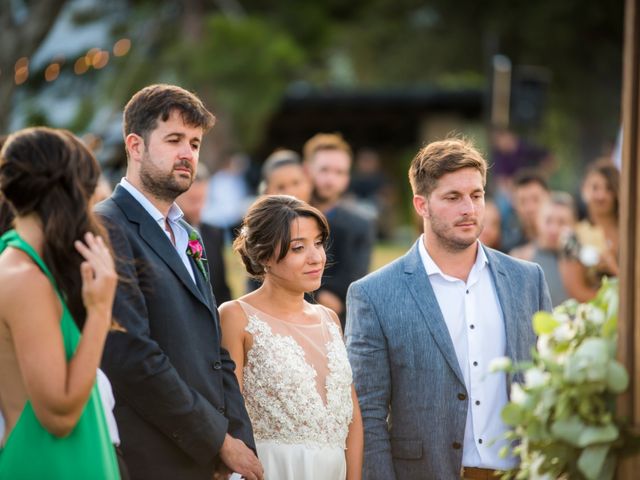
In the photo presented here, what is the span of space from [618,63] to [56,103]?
52.4 feet

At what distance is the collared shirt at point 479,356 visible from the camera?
4531 mm

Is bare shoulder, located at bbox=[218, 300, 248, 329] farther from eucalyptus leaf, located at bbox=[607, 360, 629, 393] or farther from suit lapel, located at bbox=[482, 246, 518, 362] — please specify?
eucalyptus leaf, located at bbox=[607, 360, 629, 393]

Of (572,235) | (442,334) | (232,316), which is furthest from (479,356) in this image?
(572,235)

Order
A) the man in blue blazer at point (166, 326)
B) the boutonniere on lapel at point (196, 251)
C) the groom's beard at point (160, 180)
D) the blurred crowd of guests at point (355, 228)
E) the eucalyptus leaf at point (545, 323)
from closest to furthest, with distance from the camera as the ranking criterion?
1. the eucalyptus leaf at point (545, 323)
2. the man in blue blazer at point (166, 326)
3. the groom's beard at point (160, 180)
4. the boutonniere on lapel at point (196, 251)
5. the blurred crowd of guests at point (355, 228)

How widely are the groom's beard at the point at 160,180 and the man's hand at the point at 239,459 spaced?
38.2 inches

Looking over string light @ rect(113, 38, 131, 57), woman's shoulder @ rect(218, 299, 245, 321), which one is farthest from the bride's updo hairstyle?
string light @ rect(113, 38, 131, 57)

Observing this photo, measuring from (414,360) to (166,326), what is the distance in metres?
1.09

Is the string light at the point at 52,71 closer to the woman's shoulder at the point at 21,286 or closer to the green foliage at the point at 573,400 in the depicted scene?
the woman's shoulder at the point at 21,286

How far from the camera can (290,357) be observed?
15.3 ft

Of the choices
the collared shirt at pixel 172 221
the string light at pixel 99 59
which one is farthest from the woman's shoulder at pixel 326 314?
the string light at pixel 99 59

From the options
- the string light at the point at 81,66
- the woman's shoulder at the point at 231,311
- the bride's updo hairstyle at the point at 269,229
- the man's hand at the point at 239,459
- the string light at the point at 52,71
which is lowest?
the man's hand at the point at 239,459

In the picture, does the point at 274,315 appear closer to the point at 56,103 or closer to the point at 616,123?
the point at 56,103

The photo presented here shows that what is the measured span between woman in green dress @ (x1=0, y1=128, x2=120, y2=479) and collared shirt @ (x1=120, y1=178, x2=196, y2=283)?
29.9 inches

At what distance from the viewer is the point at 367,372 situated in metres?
4.67
